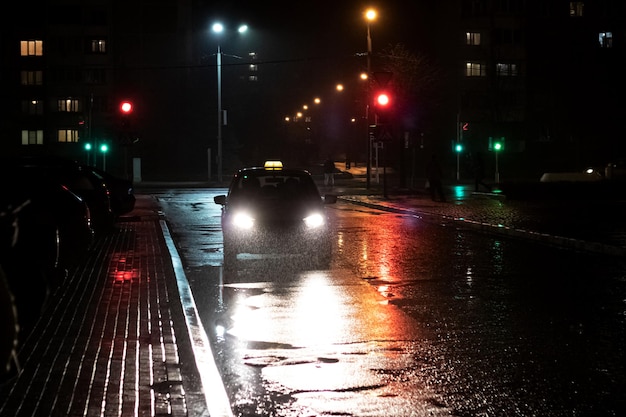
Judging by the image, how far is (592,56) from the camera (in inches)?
3014

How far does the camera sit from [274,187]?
16.0m

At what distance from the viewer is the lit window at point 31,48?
87.4 m

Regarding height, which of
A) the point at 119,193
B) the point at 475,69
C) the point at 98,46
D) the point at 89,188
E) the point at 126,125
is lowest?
the point at 119,193

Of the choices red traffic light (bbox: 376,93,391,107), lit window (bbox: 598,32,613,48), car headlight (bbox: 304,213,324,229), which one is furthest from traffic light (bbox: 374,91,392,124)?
lit window (bbox: 598,32,613,48)

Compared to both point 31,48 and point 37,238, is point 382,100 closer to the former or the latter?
point 37,238

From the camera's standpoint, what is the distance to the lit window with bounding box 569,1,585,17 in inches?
3110

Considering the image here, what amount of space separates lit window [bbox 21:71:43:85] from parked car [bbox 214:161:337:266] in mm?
76204

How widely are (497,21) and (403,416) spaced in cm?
7661

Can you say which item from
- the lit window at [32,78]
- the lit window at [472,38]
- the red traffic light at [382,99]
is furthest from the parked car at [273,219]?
the lit window at [32,78]

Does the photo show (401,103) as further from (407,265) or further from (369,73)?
(407,265)

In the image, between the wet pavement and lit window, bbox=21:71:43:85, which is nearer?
the wet pavement

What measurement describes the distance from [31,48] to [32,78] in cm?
271

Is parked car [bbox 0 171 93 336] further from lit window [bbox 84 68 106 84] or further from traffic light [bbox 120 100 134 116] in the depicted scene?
lit window [bbox 84 68 106 84]

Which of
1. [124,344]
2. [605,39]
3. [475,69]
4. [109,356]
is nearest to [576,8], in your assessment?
[605,39]
